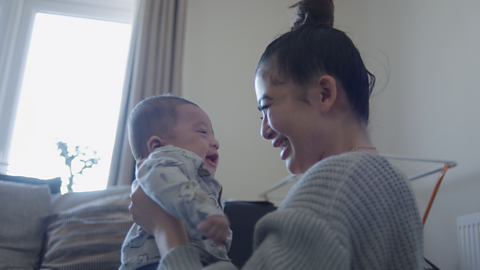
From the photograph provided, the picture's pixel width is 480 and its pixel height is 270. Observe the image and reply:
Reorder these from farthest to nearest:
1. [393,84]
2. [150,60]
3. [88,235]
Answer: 1. [150,60]
2. [393,84]
3. [88,235]

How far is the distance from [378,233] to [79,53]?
3063 millimetres

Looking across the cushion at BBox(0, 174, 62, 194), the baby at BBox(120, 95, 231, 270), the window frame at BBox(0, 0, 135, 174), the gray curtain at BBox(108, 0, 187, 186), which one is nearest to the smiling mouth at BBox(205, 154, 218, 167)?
the baby at BBox(120, 95, 231, 270)

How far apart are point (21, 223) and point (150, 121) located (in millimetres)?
1220

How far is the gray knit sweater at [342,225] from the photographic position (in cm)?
52

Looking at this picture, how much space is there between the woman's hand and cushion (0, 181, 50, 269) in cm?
120

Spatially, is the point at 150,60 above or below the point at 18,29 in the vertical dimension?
below

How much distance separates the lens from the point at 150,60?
108 inches

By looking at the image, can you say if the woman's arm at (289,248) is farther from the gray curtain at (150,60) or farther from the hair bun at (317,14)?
the gray curtain at (150,60)

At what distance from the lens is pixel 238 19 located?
10.4 ft

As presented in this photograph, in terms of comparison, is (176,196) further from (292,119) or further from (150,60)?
(150,60)

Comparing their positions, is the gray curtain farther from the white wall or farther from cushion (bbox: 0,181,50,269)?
cushion (bbox: 0,181,50,269)

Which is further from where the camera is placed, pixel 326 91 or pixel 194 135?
pixel 194 135

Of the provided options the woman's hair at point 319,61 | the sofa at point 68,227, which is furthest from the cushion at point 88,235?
the woman's hair at point 319,61

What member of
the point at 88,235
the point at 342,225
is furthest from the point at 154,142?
the point at 88,235
